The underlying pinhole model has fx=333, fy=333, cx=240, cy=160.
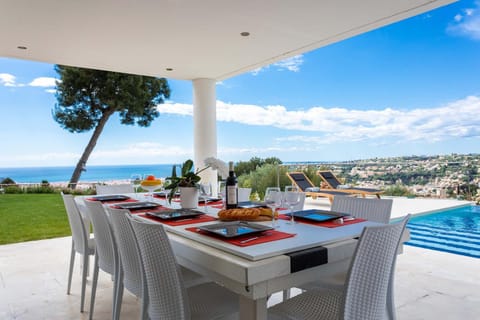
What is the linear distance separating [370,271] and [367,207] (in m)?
0.90

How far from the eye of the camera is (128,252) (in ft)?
5.44

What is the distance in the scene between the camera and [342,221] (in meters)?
1.75

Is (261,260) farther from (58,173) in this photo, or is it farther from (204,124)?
(58,173)

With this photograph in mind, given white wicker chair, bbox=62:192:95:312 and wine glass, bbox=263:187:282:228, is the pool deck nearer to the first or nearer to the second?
white wicker chair, bbox=62:192:95:312

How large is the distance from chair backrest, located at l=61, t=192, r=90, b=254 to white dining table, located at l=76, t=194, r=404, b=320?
1.24 m

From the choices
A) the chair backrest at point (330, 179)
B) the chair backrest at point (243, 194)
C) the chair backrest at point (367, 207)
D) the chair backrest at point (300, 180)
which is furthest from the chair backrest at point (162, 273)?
the chair backrest at point (330, 179)

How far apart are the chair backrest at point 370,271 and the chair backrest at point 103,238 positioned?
1.35 m

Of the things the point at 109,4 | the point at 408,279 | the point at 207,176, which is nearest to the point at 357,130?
the point at 207,176

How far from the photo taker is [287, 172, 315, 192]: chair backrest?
7559mm

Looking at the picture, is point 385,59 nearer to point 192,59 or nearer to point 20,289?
point 192,59

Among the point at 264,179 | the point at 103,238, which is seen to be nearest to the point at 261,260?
the point at 103,238

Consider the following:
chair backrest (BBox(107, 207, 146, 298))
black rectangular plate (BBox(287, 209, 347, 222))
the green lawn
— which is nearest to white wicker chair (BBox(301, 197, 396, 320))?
black rectangular plate (BBox(287, 209, 347, 222))

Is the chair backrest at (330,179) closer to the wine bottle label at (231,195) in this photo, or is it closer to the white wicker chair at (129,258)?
the wine bottle label at (231,195)

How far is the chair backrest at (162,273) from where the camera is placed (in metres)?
1.27
